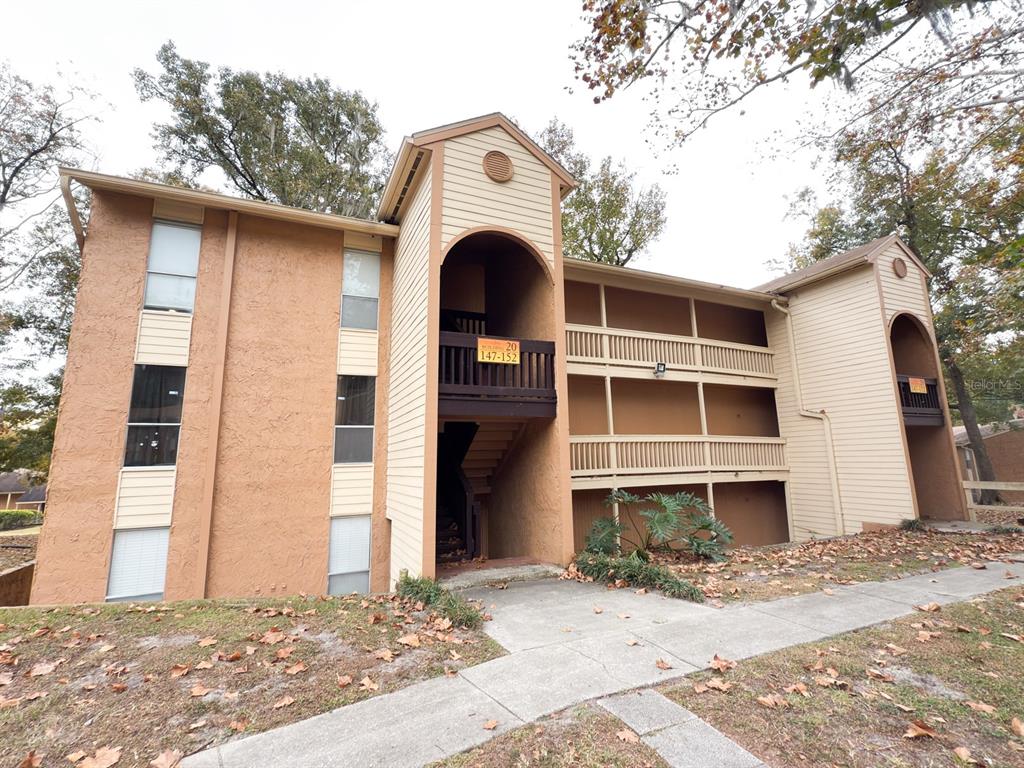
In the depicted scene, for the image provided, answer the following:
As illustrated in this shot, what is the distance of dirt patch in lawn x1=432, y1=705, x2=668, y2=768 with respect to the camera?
2443mm

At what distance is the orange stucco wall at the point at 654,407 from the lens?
437 inches

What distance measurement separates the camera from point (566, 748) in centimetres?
258

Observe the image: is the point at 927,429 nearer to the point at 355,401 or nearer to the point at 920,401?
the point at 920,401

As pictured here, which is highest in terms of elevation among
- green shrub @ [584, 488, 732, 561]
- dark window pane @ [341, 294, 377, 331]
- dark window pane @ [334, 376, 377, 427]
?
dark window pane @ [341, 294, 377, 331]

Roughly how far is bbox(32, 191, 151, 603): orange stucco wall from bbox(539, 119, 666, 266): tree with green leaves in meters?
14.0

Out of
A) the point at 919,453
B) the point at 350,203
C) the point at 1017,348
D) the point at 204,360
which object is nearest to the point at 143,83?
the point at 350,203

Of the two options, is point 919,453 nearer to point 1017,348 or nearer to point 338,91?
point 1017,348

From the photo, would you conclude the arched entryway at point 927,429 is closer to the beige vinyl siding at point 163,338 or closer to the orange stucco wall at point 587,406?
the orange stucco wall at point 587,406

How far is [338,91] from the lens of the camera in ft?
53.8

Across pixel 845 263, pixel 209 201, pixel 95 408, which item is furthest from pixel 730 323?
pixel 95 408

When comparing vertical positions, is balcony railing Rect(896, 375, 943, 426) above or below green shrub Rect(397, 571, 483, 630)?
above

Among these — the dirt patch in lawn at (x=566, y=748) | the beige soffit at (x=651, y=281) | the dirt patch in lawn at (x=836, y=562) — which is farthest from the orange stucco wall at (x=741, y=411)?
the dirt patch in lawn at (x=566, y=748)

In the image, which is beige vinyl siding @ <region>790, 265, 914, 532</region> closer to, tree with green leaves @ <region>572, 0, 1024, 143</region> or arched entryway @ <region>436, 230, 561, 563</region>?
tree with green leaves @ <region>572, 0, 1024, 143</region>

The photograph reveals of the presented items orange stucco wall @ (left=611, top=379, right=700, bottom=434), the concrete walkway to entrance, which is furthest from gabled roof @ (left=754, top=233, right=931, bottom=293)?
the concrete walkway to entrance
